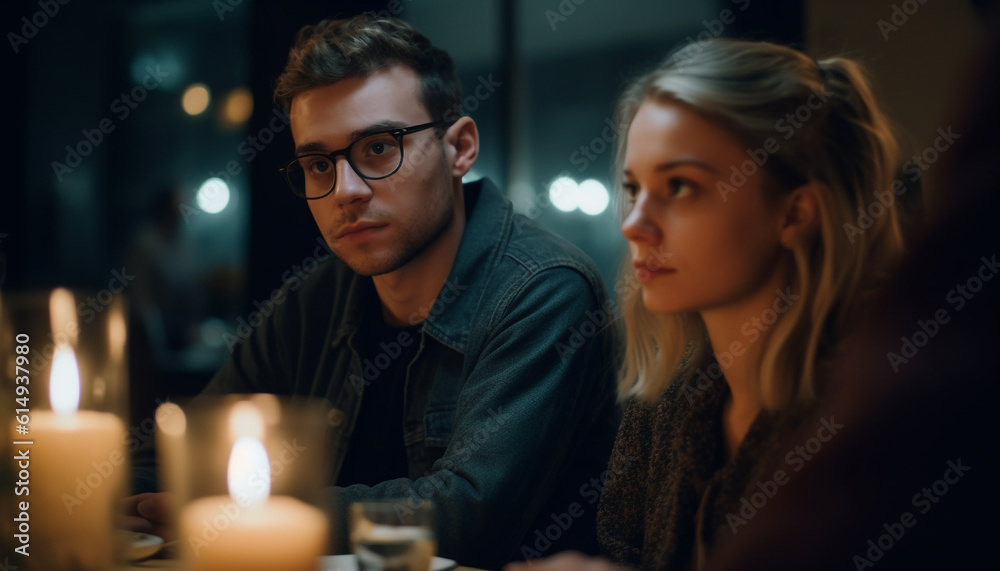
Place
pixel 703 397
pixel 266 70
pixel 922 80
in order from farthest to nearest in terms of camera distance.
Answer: pixel 266 70 < pixel 922 80 < pixel 703 397

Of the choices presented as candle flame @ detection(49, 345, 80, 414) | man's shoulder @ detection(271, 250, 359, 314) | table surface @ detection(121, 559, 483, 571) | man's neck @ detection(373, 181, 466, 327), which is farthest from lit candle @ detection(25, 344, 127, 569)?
man's shoulder @ detection(271, 250, 359, 314)

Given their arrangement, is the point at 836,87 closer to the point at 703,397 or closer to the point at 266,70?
the point at 703,397

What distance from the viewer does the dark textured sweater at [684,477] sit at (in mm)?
1046

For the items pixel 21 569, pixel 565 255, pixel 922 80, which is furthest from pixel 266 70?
pixel 21 569

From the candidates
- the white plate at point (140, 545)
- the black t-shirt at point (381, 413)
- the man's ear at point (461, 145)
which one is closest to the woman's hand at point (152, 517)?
the white plate at point (140, 545)

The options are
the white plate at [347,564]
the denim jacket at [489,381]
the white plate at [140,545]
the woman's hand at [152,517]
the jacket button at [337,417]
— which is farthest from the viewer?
the jacket button at [337,417]

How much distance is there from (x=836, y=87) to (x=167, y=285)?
15.2ft

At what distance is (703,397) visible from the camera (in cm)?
119

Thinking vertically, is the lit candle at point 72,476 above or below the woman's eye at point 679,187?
below

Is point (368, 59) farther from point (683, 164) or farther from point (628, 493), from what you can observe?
point (628, 493)

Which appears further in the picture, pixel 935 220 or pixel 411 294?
pixel 411 294

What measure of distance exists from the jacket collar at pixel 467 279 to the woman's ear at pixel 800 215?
0.71m

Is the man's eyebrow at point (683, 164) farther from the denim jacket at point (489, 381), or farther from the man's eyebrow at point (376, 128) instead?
the man's eyebrow at point (376, 128)

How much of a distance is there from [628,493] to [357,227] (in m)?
0.75
